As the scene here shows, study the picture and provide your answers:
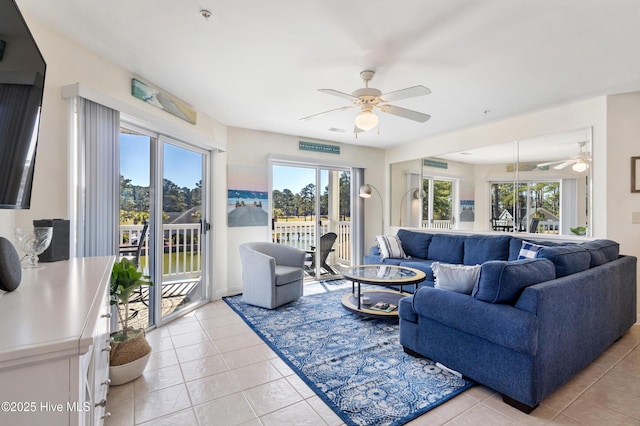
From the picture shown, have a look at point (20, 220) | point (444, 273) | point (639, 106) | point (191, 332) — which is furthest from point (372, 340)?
point (639, 106)

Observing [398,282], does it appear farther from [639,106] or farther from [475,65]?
[639,106]

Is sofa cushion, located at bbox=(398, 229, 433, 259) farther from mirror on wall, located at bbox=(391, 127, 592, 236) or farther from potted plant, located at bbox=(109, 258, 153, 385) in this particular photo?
potted plant, located at bbox=(109, 258, 153, 385)

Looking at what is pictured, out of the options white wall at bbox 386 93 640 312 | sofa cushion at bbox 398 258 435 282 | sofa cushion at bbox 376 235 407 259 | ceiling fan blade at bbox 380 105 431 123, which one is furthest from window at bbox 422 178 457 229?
ceiling fan blade at bbox 380 105 431 123

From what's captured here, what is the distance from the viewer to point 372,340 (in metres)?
2.81

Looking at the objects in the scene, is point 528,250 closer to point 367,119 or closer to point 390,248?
point 390,248

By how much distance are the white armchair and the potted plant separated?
1.59 m

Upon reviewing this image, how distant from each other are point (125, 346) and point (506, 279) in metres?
2.62

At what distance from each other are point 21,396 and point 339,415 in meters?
1.61

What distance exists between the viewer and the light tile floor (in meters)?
1.75

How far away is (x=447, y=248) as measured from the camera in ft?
15.0

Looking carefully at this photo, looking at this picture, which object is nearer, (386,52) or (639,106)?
(386,52)

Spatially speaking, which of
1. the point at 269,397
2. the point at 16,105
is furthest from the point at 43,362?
the point at 269,397

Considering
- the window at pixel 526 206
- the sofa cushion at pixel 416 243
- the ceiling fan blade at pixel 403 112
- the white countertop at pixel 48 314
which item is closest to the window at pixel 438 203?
the sofa cushion at pixel 416 243

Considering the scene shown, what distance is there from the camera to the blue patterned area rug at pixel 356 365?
1870 millimetres
